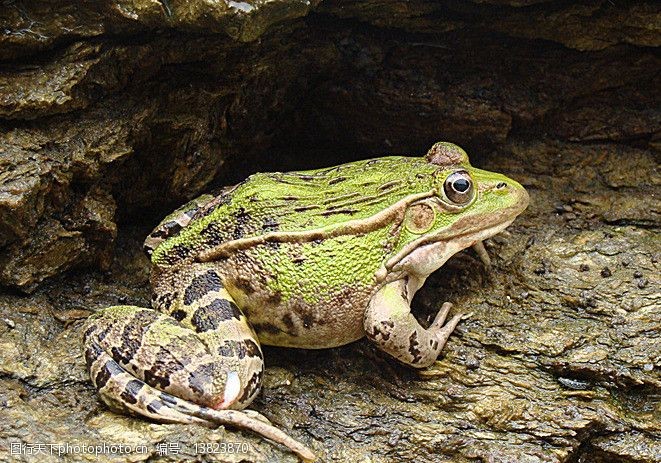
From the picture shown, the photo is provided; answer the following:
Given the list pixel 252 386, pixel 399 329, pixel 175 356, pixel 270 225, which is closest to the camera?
pixel 175 356

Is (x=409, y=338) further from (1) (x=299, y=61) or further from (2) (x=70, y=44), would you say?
(2) (x=70, y=44)

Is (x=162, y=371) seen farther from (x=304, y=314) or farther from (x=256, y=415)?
(x=304, y=314)

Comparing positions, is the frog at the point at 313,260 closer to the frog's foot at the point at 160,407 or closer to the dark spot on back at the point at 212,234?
the dark spot on back at the point at 212,234

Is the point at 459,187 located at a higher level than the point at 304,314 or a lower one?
higher

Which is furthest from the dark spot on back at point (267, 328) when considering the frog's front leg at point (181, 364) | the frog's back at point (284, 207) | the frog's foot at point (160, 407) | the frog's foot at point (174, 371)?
the frog's foot at point (160, 407)

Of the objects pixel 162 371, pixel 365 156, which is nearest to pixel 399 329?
pixel 162 371

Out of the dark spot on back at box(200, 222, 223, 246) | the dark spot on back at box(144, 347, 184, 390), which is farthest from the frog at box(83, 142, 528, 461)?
the dark spot on back at box(144, 347, 184, 390)

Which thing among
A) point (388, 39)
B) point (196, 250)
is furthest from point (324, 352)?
point (388, 39)
